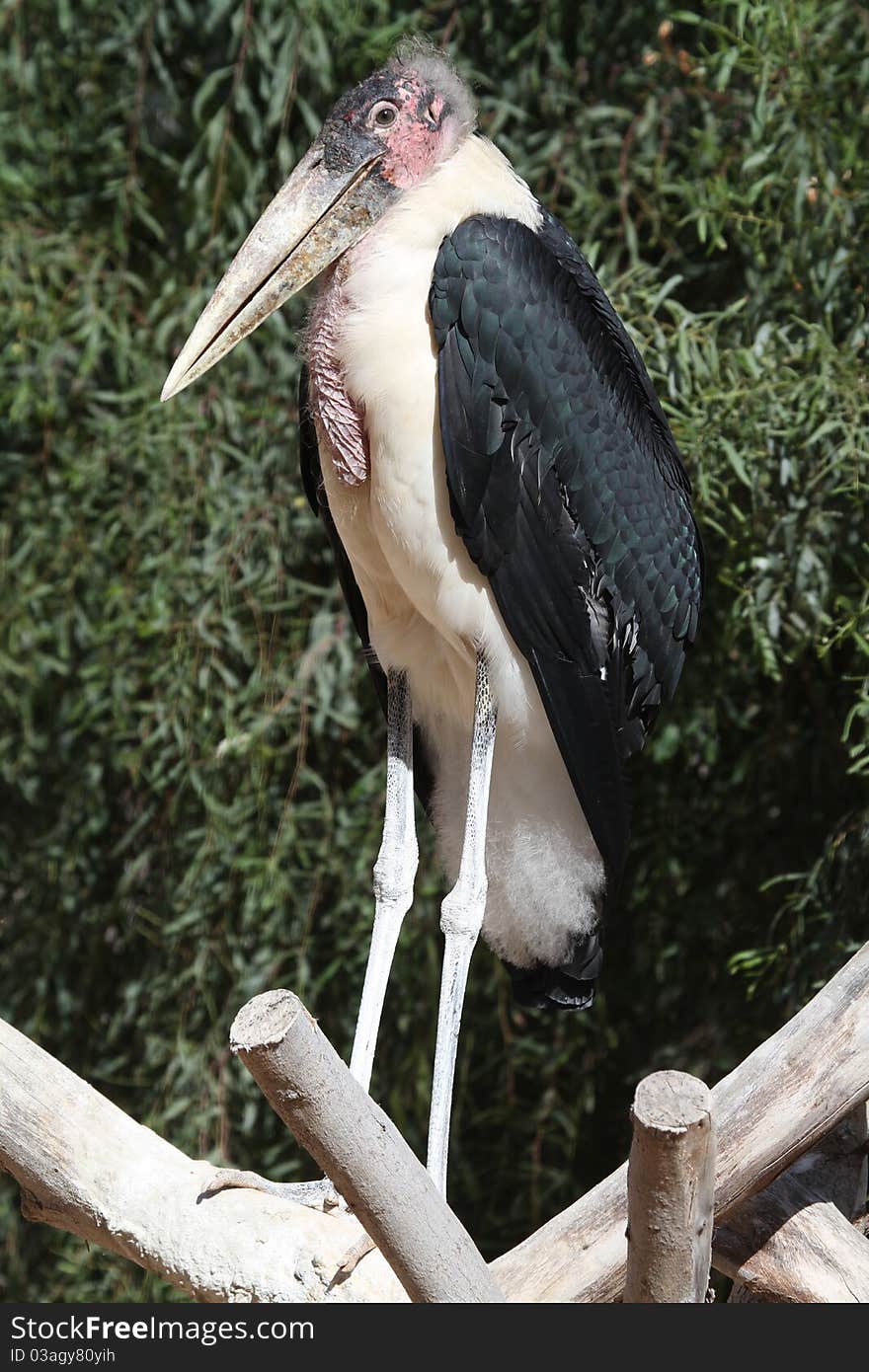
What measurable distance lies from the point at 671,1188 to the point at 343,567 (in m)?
1.02

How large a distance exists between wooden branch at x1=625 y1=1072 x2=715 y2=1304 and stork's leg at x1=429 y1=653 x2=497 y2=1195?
55 centimetres

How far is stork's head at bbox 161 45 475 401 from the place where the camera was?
1821 millimetres

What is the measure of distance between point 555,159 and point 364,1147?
5.65ft

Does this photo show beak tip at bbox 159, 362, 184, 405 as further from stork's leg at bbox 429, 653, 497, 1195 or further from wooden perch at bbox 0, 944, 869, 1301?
wooden perch at bbox 0, 944, 869, 1301

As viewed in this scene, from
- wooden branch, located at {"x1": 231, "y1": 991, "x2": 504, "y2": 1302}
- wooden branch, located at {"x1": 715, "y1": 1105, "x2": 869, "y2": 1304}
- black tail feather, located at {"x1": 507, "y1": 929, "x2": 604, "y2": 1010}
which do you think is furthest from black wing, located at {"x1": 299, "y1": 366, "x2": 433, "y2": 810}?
wooden branch, located at {"x1": 231, "y1": 991, "x2": 504, "y2": 1302}

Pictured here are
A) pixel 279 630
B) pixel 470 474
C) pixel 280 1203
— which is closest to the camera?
pixel 280 1203

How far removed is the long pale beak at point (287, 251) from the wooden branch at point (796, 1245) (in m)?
1.03

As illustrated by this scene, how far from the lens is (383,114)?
184 cm

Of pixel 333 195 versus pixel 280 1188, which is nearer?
pixel 280 1188

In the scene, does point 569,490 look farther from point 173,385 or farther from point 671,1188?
point 671,1188

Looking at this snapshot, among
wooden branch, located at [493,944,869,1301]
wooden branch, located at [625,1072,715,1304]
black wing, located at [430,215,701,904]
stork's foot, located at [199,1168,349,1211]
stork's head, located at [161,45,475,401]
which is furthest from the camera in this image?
stork's head, located at [161,45,475,401]

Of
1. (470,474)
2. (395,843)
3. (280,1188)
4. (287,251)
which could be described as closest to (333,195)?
(287,251)

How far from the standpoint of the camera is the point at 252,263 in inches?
71.9

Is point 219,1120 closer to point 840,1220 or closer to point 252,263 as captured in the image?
point 840,1220
